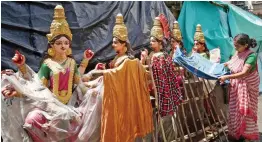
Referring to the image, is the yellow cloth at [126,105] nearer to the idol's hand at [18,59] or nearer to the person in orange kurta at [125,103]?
the person in orange kurta at [125,103]

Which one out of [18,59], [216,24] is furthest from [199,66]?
[216,24]

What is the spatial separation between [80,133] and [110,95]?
0.43 m

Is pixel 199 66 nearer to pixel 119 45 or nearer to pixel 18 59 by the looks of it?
pixel 119 45

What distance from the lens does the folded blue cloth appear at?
412cm

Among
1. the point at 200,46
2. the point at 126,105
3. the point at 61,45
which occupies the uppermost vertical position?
the point at 61,45

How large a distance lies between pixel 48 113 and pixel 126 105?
73 centimetres

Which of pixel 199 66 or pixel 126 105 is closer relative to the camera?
pixel 126 105

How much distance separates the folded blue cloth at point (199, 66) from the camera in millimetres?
4117

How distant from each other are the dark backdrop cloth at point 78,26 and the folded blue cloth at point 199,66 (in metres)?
1.36

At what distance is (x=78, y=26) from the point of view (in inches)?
199

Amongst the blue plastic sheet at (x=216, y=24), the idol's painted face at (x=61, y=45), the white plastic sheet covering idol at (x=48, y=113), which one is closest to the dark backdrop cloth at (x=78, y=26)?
the idol's painted face at (x=61, y=45)

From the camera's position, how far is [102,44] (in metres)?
5.20

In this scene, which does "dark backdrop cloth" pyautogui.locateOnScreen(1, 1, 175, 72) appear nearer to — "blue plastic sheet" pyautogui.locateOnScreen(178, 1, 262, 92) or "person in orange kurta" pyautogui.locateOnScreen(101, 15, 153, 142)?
"blue plastic sheet" pyautogui.locateOnScreen(178, 1, 262, 92)

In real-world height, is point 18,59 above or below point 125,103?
above
